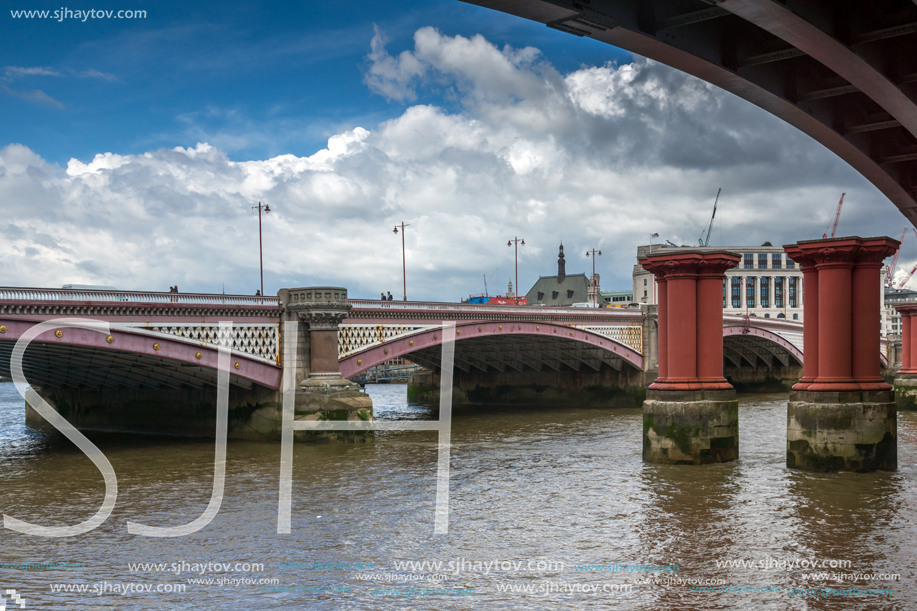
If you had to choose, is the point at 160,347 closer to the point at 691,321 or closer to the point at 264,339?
the point at 264,339

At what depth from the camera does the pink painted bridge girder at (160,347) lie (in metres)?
23.2

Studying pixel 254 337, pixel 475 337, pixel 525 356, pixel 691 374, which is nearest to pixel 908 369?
pixel 525 356

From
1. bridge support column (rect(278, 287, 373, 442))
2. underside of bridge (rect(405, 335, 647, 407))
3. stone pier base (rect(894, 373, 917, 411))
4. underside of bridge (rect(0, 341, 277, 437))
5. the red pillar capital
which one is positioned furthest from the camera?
underside of bridge (rect(405, 335, 647, 407))

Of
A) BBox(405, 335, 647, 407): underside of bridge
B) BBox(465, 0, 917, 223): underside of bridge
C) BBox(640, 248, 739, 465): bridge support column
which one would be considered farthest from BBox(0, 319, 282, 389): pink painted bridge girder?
BBox(465, 0, 917, 223): underside of bridge

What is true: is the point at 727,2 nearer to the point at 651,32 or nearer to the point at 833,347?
the point at 651,32

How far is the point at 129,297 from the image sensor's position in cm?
2561

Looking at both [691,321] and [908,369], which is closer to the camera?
[691,321]

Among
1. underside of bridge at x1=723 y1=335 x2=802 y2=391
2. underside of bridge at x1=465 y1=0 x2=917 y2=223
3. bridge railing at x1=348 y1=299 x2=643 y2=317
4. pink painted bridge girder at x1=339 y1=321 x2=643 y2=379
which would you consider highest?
underside of bridge at x1=465 y1=0 x2=917 y2=223

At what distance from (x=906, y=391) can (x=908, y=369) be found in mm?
1270

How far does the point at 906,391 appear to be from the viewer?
142 ft

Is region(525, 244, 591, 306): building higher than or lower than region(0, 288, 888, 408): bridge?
higher

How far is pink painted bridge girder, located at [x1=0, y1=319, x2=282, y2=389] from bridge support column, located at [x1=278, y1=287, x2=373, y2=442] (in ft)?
3.59

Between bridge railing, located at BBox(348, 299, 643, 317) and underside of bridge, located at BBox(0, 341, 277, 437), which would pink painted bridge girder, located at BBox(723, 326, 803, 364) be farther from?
underside of bridge, located at BBox(0, 341, 277, 437)

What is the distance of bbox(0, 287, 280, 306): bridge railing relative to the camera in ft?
76.2
